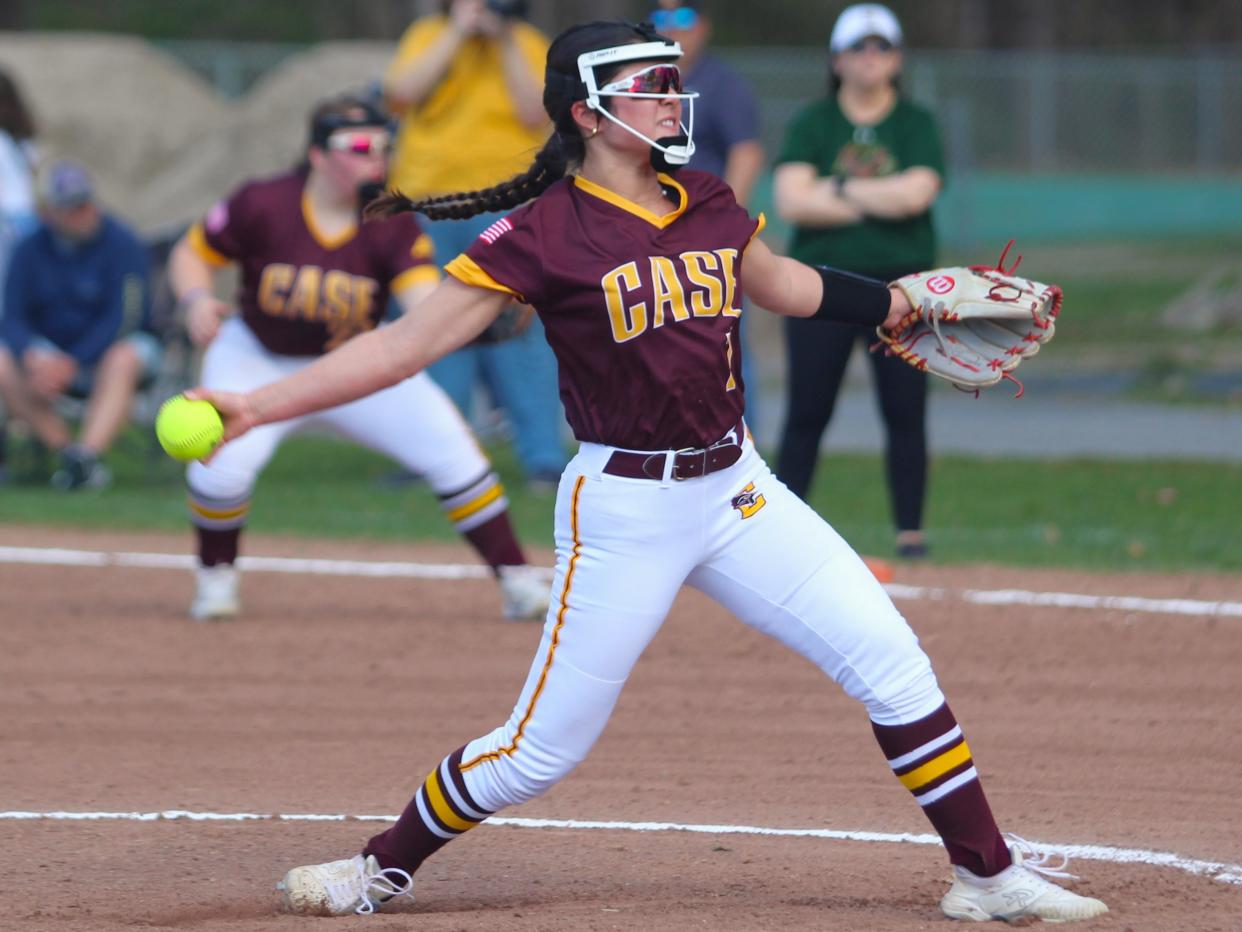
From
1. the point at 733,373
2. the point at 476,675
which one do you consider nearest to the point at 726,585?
the point at 733,373

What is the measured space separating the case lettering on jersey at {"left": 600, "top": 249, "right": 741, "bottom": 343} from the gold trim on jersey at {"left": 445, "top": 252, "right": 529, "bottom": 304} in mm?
218

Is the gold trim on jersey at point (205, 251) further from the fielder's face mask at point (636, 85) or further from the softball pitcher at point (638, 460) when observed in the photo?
the fielder's face mask at point (636, 85)

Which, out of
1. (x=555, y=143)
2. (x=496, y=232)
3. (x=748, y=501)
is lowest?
(x=748, y=501)

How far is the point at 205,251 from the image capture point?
25.3ft

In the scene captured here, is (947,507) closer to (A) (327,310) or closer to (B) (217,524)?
(A) (327,310)

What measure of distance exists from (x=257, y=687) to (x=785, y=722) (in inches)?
76.5

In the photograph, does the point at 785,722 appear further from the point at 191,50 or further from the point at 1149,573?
the point at 191,50

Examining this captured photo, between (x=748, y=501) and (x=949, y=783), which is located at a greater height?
(x=748, y=501)

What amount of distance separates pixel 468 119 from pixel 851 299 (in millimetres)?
5886

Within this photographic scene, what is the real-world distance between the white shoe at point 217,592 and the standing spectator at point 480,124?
8.55 ft

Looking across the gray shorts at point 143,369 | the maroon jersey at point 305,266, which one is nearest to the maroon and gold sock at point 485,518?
the maroon jersey at point 305,266

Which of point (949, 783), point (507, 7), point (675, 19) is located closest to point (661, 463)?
point (949, 783)

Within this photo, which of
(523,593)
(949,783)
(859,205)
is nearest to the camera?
(949,783)

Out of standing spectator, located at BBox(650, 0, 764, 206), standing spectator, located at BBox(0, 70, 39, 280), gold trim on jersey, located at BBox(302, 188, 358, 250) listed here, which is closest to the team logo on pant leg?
gold trim on jersey, located at BBox(302, 188, 358, 250)
